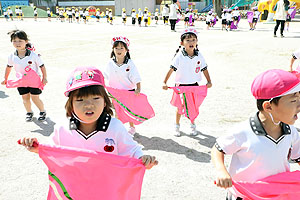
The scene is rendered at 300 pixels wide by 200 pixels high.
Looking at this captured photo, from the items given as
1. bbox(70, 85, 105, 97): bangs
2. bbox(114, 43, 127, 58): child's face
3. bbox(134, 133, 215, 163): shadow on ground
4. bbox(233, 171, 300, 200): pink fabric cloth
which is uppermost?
bbox(114, 43, 127, 58): child's face

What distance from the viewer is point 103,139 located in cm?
210

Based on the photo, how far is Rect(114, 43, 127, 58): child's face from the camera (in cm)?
404

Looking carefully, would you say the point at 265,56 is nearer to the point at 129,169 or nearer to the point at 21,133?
the point at 21,133

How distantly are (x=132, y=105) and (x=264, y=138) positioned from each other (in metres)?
2.56

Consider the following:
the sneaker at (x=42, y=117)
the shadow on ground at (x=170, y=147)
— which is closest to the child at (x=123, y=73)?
the shadow on ground at (x=170, y=147)

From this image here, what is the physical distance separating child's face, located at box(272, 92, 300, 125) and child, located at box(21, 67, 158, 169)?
915mm

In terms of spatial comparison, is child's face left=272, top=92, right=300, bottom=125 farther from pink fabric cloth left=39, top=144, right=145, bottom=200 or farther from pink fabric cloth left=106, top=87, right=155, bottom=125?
pink fabric cloth left=106, top=87, right=155, bottom=125

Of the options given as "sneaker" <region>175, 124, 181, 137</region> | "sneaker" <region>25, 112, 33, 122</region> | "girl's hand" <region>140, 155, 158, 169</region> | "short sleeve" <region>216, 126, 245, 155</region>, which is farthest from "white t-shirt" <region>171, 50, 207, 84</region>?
"sneaker" <region>25, 112, 33, 122</region>

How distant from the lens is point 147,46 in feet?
43.3

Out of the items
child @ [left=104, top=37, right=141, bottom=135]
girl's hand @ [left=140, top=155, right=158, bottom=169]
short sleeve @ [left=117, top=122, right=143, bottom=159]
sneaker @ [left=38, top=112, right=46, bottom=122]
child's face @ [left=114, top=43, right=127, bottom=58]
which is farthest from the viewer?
sneaker @ [left=38, top=112, right=46, bottom=122]

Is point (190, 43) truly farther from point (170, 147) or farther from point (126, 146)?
point (126, 146)

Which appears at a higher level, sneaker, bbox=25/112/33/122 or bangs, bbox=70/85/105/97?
bangs, bbox=70/85/105/97

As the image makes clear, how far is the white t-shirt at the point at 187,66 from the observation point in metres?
4.28

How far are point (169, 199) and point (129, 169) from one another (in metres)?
1.16
